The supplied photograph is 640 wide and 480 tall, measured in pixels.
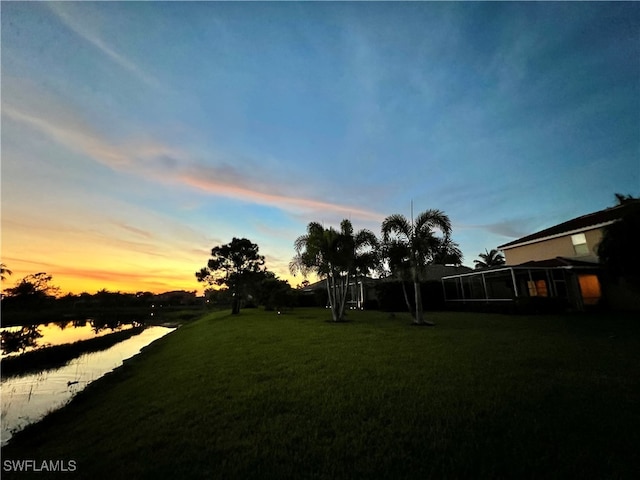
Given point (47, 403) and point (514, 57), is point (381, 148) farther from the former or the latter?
point (47, 403)

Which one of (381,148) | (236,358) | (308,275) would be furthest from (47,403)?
(381,148)

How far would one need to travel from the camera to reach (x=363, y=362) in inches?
334

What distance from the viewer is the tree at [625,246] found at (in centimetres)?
1473

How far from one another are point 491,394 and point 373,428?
2610 mm

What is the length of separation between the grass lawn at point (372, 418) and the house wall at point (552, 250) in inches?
638

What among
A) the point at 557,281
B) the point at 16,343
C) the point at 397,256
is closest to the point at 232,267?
the point at 16,343

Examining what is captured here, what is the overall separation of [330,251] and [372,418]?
16240 mm

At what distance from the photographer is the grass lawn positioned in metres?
3.55

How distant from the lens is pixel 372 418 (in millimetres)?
4754

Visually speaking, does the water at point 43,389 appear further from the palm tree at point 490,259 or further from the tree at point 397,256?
the palm tree at point 490,259

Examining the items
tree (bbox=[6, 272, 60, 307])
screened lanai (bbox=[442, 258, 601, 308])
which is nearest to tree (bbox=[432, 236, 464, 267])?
screened lanai (bbox=[442, 258, 601, 308])

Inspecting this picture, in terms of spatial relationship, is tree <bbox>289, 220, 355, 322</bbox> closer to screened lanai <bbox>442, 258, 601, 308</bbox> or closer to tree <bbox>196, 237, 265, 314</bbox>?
screened lanai <bbox>442, 258, 601, 308</bbox>

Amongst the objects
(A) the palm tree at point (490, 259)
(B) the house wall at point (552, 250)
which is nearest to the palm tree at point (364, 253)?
(B) the house wall at point (552, 250)

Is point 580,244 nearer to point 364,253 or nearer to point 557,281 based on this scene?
point 557,281
